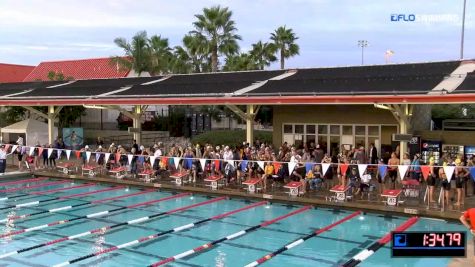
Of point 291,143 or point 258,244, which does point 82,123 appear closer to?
point 291,143

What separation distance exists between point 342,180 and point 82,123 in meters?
25.5

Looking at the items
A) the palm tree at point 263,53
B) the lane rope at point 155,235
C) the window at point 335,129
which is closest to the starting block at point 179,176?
the lane rope at point 155,235

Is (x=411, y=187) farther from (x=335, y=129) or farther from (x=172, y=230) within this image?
(x=172, y=230)

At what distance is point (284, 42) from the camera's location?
150 feet

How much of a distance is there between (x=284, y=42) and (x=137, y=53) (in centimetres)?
1440

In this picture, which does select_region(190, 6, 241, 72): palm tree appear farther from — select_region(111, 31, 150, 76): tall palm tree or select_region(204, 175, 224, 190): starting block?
select_region(204, 175, 224, 190): starting block

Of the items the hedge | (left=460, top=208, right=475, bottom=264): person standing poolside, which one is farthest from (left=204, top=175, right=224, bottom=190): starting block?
the hedge

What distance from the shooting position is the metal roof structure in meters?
14.8

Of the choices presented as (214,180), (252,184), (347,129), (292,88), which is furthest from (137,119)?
(347,129)

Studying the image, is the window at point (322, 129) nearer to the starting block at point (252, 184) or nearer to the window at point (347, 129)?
the window at point (347, 129)

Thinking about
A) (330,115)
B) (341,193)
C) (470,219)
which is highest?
(330,115)

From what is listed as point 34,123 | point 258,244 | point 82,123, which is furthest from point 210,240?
point 82,123

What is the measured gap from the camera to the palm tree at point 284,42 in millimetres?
45500

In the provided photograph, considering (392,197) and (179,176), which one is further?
(179,176)
